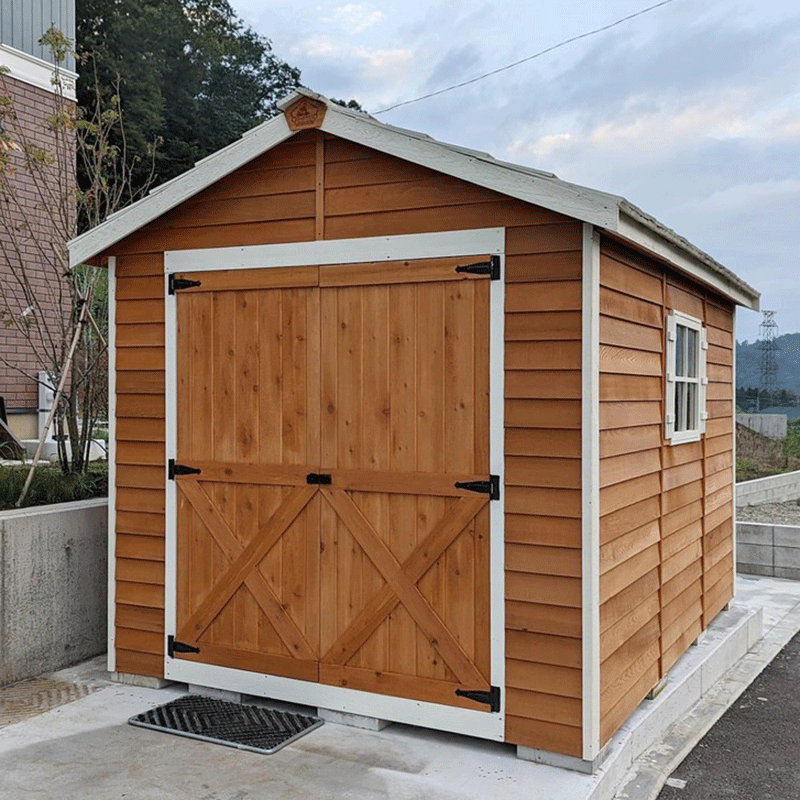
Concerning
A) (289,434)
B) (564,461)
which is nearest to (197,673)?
(289,434)

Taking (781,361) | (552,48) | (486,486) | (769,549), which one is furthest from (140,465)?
(781,361)

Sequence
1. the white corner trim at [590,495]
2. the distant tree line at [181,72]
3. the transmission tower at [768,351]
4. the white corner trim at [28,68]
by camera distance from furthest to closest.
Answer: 1. the transmission tower at [768,351]
2. the distant tree line at [181,72]
3. the white corner trim at [28,68]
4. the white corner trim at [590,495]

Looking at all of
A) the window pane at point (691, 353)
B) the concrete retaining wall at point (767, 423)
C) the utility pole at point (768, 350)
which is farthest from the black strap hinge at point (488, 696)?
the utility pole at point (768, 350)

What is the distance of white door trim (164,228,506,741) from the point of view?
380 centimetres

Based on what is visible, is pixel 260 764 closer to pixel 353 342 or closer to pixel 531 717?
pixel 531 717

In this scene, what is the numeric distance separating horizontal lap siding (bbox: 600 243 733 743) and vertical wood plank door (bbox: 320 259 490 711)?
1.67 feet

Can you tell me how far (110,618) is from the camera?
4.64 meters

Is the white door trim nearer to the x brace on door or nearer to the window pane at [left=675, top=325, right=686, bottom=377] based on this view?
the x brace on door

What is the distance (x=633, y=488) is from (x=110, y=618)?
264 centimetres

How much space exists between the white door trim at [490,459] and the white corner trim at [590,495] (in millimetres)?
348

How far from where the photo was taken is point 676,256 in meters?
4.39

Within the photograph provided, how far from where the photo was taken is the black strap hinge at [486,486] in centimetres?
381

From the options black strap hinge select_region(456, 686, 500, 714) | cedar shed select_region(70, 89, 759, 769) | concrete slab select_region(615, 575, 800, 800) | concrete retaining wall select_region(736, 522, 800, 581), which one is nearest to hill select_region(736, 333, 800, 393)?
concrete retaining wall select_region(736, 522, 800, 581)

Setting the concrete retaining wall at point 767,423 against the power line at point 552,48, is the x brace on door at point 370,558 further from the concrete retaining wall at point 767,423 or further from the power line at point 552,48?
the concrete retaining wall at point 767,423
